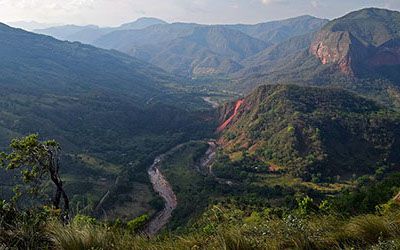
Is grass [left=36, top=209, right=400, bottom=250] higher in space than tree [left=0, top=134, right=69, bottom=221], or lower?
higher

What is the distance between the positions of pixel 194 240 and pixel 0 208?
11.6 feet

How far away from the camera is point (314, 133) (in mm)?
83688

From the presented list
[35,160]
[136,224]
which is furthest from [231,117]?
[35,160]

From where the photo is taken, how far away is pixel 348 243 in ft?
19.0

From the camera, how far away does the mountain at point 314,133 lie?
253ft

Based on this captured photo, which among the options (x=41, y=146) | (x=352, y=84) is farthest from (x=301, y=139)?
(x=352, y=84)

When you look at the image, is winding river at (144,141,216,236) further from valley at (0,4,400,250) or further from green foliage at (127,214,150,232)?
green foliage at (127,214,150,232)

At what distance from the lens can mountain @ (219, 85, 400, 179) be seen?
7706cm

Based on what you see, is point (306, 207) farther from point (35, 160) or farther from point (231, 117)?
point (231, 117)

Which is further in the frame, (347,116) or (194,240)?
(347,116)

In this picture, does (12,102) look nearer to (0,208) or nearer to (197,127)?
(197,127)

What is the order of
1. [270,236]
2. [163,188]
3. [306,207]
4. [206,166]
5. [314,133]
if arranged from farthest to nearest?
[206,166]
[314,133]
[163,188]
[306,207]
[270,236]

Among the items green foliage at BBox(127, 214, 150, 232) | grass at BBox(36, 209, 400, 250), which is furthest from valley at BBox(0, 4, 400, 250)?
green foliage at BBox(127, 214, 150, 232)

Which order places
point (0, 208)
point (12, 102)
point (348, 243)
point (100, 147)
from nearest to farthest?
point (348, 243)
point (0, 208)
point (100, 147)
point (12, 102)
